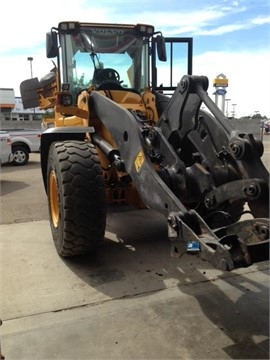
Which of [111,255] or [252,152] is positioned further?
[111,255]

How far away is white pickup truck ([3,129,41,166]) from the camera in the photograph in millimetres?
14938

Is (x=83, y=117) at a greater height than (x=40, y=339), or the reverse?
(x=83, y=117)

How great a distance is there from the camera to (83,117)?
5082mm

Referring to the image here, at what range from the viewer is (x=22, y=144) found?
15359 millimetres

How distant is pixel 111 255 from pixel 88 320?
146 cm

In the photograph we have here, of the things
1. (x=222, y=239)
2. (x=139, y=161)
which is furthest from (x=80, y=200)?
(x=222, y=239)

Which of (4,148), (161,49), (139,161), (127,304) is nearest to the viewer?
(127,304)

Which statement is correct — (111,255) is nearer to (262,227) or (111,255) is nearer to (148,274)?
(148,274)

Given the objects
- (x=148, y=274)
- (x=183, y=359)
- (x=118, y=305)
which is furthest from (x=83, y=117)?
(x=183, y=359)

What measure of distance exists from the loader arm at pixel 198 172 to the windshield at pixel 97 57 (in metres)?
1.47

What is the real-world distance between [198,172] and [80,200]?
127 centimetres

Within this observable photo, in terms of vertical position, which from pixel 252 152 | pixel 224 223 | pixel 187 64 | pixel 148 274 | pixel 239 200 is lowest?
pixel 148 274

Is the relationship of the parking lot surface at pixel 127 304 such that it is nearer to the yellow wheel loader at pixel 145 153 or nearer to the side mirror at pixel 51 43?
the yellow wheel loader at pixel 145 153

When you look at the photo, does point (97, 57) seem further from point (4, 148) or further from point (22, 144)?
point (22, 144)
